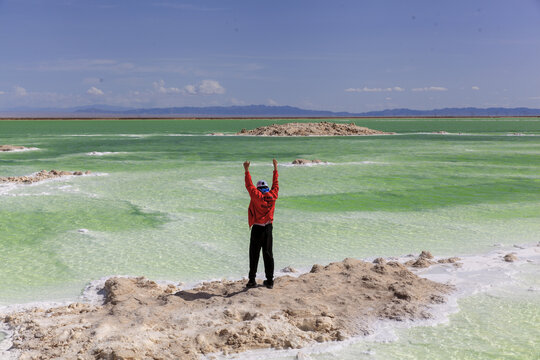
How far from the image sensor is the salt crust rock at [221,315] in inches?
275

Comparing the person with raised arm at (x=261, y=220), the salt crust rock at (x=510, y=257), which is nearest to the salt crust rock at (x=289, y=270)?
the person with raised arm at (x=261, y=220)

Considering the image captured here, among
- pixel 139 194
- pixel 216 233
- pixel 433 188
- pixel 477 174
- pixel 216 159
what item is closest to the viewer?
pixel 216 233

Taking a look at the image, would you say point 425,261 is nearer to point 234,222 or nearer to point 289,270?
point 289,270

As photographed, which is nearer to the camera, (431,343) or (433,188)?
(431,343)

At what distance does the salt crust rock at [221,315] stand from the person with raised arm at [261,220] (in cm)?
37

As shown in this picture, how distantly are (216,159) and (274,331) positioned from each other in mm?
29824

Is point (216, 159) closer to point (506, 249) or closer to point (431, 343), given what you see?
point (506, 249)

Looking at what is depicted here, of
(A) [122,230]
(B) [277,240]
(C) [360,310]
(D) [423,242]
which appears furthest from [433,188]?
(C) [360,310]

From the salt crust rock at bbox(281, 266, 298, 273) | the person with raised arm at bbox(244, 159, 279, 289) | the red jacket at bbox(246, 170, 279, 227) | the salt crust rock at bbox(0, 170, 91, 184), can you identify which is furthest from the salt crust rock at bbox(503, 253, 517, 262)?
the salt crust rock at bbox(0, 170, 91, 184)

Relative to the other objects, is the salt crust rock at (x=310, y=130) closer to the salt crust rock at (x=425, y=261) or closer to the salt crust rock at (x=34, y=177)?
the salt crust rock at (x=34, y=177)

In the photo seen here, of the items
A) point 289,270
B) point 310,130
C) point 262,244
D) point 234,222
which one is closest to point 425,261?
point 289,270

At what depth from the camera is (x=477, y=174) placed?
27672 mm

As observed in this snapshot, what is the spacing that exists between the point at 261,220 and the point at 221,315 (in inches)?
69.1

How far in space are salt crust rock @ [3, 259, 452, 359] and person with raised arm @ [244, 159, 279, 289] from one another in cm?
37
